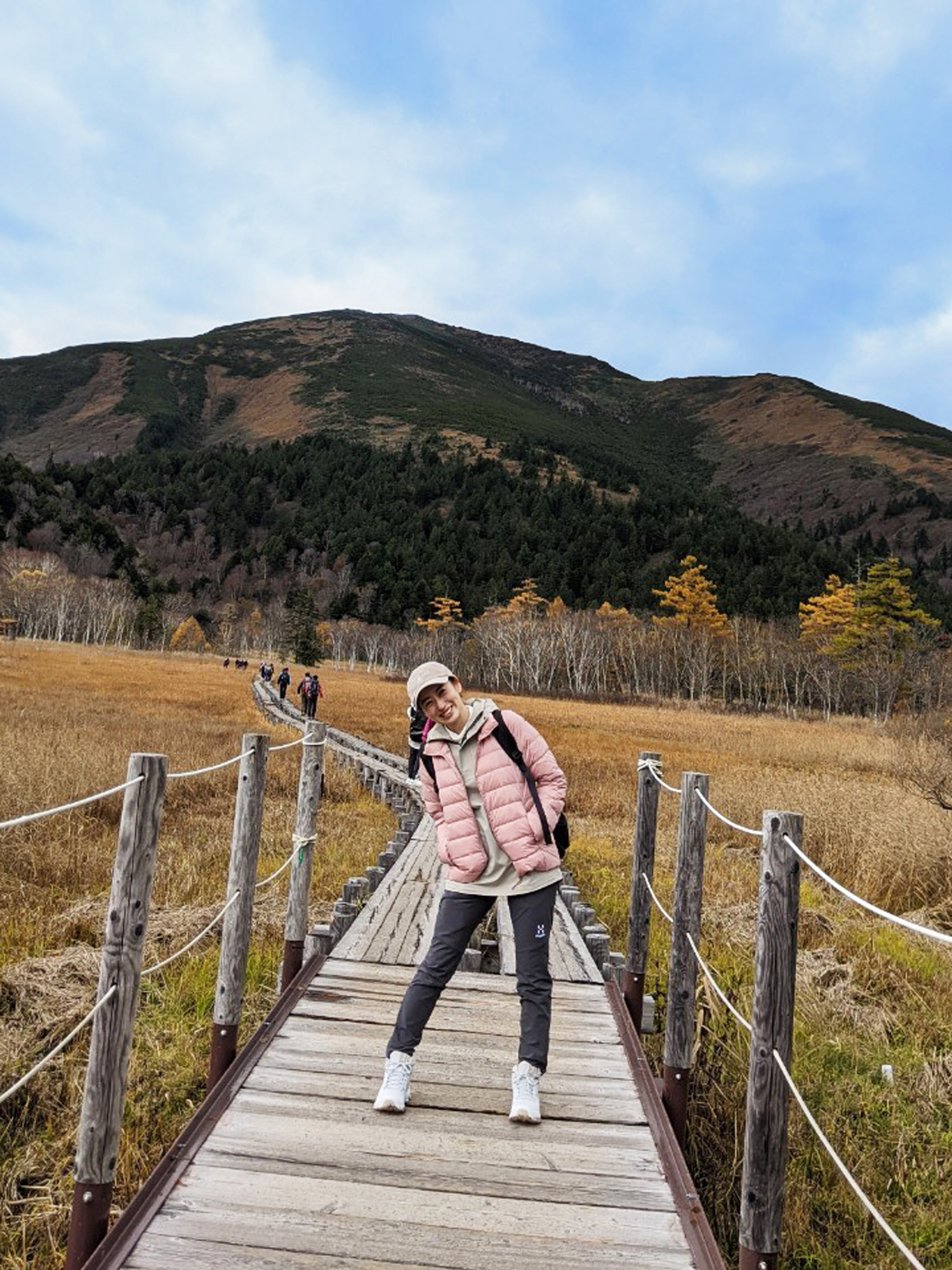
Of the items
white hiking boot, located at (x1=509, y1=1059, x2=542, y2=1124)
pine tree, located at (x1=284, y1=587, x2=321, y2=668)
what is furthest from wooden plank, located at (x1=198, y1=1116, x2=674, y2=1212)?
pine tree, located at (x1=284, y1=587, x2=321, y2=668)

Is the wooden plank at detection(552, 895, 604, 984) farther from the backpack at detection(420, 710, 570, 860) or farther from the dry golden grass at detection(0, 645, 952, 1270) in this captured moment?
the backpack at detection(420, 710, 570, 860)

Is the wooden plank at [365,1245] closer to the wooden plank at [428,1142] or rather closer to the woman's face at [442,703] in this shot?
the wooden plank at [428,1142]

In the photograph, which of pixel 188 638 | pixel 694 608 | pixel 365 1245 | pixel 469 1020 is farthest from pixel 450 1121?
pixel 188 638

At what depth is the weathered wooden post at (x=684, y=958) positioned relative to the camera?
12.4 ft

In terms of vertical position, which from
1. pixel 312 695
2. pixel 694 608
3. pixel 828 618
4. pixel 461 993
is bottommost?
pixel 461 993

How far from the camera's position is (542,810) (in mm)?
3408

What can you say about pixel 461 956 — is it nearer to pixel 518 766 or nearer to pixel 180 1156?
pixel 518 766

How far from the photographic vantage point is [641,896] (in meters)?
5.05

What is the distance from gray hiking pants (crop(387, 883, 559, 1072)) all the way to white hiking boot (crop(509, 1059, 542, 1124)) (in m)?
0.05

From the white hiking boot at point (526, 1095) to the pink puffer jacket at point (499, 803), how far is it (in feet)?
2.57

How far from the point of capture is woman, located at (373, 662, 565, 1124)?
3369 mm

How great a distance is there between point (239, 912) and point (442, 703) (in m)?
1.62

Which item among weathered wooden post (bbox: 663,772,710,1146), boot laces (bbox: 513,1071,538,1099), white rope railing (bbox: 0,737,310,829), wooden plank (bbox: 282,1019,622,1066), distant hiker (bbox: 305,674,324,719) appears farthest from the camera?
distant hiker (bbox: 305,674,324,719)

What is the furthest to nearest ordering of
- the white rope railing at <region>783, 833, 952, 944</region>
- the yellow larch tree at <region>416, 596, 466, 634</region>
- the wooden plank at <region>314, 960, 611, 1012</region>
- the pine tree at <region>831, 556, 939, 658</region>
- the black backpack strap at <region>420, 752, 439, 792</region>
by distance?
the yellow larch tree at <region>416, 596, 466, 634</region>, the pine tree at <region>831, 556, 939, 658</region>, the wooden plank at <region>314, 960, 611, 1012</region>, the black backpack strap at <region>420, 752, 439, 792</region>, the white rope railing at <region>783, 833, 952, 944</region>
